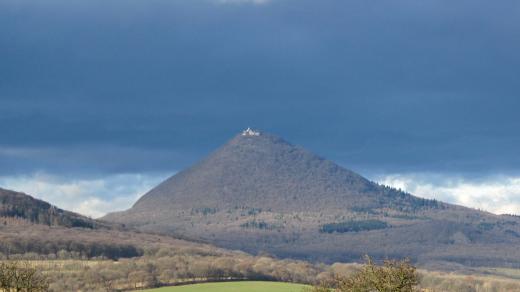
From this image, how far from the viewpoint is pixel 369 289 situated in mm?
111062

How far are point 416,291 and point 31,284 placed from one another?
140 feet

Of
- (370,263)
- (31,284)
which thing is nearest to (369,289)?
(370,263)

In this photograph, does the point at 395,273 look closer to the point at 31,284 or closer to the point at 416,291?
the point at 416,291

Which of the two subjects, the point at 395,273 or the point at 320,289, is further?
the point at 320,289

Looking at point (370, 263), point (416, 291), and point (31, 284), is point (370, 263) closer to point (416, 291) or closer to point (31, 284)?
point (416, 291)

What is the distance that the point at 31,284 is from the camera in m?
118

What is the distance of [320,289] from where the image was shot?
121 m

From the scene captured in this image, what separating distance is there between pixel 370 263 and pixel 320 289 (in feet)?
31.0

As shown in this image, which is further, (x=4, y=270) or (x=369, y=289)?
(x=4, y=270)

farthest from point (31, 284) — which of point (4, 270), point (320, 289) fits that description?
point (320, 289)

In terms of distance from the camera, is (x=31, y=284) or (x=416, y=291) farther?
(x=31, y=284)

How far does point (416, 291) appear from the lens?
111m

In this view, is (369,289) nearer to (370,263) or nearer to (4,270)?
(370,263)

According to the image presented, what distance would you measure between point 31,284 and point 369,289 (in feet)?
124
